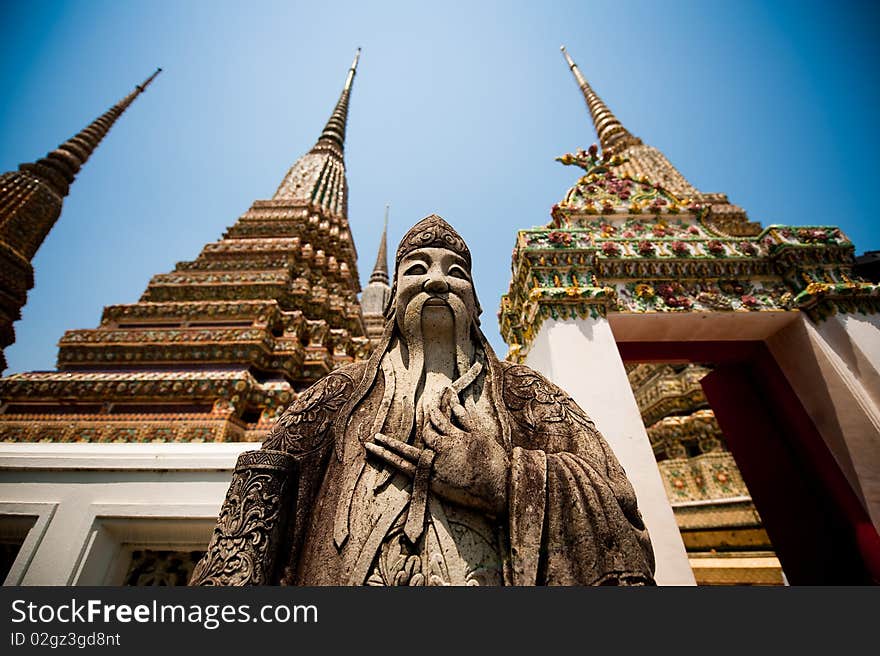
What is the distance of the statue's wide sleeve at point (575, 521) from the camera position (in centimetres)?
146

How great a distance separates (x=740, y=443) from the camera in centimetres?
568

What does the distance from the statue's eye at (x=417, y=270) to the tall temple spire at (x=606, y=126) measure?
17.3m

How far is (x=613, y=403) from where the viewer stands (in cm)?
386

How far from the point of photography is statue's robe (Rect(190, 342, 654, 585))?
1.48m

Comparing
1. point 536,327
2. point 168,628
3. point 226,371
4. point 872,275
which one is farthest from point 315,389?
point 872,275

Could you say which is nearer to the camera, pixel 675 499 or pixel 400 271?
pixel 400 271

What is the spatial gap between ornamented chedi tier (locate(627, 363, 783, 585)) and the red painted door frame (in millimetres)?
1329

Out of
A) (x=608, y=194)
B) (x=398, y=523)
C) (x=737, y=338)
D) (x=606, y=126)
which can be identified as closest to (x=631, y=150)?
(x=606, y=126)

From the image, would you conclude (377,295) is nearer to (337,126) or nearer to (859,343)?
(337,126)

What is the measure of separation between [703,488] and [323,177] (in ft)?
57.0

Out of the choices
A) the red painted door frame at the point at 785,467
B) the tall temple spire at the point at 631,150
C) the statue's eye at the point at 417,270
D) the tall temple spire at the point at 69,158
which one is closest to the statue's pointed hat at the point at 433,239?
the statue's eye at the point at 417,270

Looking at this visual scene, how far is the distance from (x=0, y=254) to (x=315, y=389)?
11.1m

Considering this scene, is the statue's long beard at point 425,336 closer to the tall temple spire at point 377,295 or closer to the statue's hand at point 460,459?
the statue's hand at point 460,459

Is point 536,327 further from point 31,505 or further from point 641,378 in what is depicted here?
point 641,378
